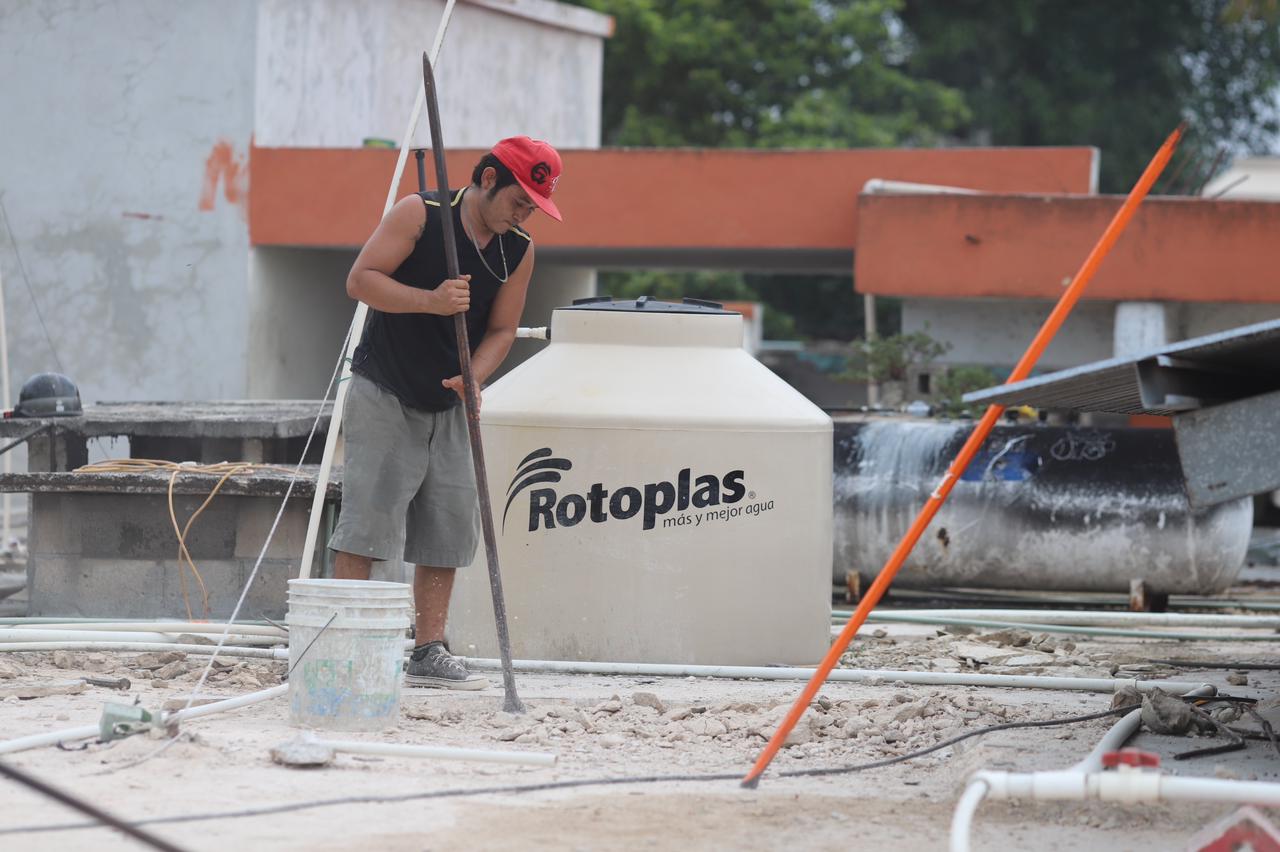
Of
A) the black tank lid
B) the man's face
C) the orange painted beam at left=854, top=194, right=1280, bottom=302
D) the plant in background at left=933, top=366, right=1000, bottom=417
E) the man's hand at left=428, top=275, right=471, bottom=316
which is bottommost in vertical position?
the plant in background at left=933, top=366, right=1000, bottom=417

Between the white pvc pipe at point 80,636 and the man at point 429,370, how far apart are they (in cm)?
93

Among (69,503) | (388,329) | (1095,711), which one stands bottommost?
(1095,711)

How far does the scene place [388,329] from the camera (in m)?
5.60

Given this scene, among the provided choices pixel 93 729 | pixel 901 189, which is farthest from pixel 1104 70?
pixel 93 729

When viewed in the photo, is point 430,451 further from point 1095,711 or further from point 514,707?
point 1095,711

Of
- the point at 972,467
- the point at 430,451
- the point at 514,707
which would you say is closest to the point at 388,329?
the point at 430,451

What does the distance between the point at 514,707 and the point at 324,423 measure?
3658mm

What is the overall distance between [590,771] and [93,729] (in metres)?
1.30

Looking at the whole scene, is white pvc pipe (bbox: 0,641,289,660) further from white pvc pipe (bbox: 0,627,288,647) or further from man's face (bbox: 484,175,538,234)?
man's face (bbox: 484,175,538,234)

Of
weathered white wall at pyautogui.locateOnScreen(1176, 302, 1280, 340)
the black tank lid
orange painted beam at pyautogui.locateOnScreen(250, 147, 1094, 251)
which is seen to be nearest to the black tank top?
the black tank lid

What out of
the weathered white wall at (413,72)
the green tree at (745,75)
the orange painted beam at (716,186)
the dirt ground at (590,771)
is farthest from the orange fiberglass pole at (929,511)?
the green tree at (745,75)

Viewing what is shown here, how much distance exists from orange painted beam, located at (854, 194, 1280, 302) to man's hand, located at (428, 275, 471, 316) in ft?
27.7

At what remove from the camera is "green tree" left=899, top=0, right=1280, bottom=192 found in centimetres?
3372

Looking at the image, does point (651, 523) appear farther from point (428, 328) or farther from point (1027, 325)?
point (1027, 325)
